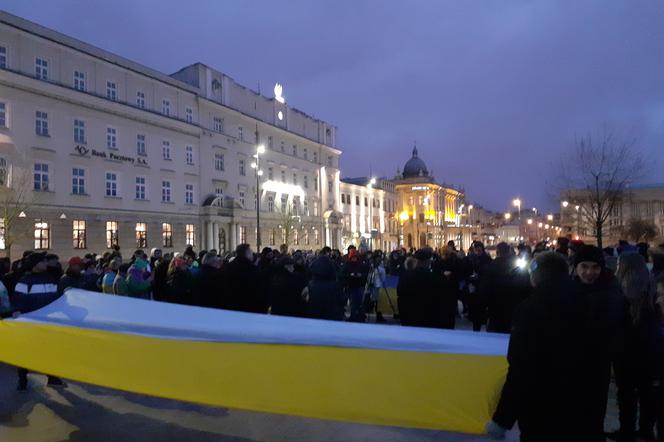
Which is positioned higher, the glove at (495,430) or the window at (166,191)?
the window at (166,191)

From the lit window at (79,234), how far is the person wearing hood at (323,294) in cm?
3242

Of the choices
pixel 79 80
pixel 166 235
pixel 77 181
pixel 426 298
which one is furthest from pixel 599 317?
pixel 166 235

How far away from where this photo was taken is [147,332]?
5332 mm

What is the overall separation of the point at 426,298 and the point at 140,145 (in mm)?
39565

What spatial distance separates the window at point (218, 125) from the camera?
50.3 m

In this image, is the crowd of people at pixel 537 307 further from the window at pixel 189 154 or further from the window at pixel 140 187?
the window at pixel 189 154

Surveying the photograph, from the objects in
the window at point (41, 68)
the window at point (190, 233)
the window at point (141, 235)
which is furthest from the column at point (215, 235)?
the window at point (41, 68)

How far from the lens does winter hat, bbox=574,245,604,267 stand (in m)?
5.11

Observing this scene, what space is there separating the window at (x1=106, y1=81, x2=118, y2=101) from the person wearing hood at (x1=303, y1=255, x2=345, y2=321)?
3619cm

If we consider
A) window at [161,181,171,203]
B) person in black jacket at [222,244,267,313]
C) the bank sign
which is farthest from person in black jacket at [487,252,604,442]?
window at [161,181,171,203]

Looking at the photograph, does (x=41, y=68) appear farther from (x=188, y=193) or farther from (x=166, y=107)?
(x=188, y=193)

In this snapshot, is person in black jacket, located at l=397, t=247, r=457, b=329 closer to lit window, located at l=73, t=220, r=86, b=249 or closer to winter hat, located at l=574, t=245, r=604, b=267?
winter hat, located at l=574, t=245, r=604, b=267

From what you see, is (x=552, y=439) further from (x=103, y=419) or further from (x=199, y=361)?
(x=103, y=419)

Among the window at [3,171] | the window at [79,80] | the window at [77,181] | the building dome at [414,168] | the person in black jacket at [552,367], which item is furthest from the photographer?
the building dome at [414,168]
